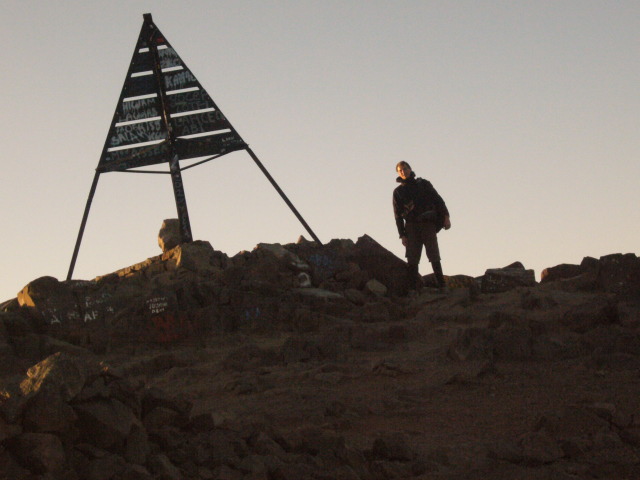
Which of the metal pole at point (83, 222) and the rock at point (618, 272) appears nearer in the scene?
the rock at point (618, 272)

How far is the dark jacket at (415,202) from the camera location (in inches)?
446

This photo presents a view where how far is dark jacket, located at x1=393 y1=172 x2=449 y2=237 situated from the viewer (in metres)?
11.3

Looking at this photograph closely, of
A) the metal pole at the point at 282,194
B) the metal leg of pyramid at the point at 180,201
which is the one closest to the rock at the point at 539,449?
the metal pole at the point at 282,194

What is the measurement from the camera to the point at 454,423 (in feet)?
17.6

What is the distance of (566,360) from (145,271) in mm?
7010

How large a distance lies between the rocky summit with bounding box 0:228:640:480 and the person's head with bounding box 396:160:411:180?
1.36 meters

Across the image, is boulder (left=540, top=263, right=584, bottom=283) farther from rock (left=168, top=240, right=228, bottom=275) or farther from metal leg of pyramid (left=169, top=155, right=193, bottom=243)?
metal leg of pyramid (left=169, top=155, right=193, bottom=243)

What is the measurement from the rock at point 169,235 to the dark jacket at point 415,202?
3544mm

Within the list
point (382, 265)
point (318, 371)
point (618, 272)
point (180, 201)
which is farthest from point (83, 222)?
point (618, 272)

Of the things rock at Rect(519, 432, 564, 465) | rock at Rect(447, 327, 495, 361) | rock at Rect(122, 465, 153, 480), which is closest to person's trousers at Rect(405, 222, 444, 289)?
rock at Rect(447, 327, 495, 361)

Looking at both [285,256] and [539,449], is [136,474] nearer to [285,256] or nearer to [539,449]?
[539,449]

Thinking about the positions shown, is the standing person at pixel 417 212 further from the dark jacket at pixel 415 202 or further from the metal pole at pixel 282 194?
the metal pole at pixel 282 194

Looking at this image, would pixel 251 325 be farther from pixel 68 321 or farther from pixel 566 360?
pixel 566 360

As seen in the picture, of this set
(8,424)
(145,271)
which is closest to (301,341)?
(8,424)
